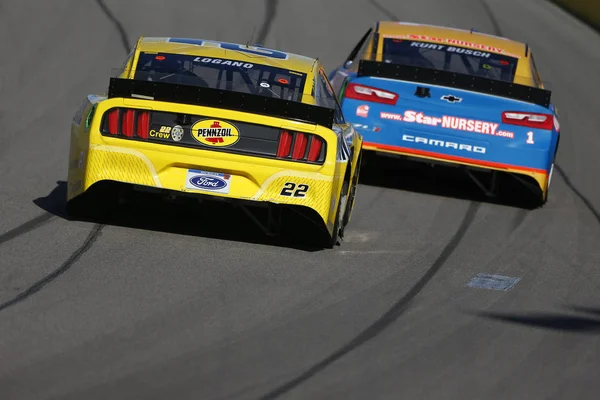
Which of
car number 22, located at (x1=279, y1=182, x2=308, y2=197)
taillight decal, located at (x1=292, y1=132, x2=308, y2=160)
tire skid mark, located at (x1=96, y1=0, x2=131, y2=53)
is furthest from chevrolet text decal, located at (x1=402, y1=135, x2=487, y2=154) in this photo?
tire skid mark, located at (x1=96, y1=0, x2=131, y2=53)

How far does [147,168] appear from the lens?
769cm

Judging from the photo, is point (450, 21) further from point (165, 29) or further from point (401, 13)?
point (165, 29)

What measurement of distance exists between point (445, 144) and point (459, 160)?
0.18m

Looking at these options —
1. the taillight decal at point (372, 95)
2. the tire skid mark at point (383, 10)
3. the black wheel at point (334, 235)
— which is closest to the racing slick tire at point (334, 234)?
the black wheel at point (334, 235)

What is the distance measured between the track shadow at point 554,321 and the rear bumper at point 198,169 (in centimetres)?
144

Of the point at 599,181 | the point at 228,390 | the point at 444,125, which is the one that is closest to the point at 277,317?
the point at 228,390

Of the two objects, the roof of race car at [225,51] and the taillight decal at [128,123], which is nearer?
the taillight decal at [128,123]

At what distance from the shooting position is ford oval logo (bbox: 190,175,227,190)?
7.73 meters

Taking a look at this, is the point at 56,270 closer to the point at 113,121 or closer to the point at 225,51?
the point at 113,121

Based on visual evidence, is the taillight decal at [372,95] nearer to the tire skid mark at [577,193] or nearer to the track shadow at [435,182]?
the track shadow at [435,182]

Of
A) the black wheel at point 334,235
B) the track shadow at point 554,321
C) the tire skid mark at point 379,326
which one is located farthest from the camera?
the black wheel at point 334,235

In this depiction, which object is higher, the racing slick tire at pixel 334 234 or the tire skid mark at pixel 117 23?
the racing slick tire at pixel 334 234

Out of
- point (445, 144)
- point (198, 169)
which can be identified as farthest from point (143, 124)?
point (445, 144)

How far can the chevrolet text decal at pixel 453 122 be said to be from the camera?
421 inches
